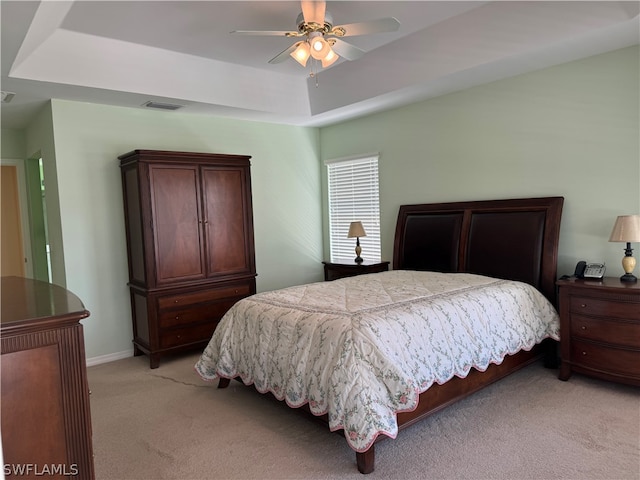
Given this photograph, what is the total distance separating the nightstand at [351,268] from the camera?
494cm

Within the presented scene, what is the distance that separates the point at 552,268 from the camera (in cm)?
368

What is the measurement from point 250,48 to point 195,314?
2655mm

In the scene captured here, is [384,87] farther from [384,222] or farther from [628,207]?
[628,207]

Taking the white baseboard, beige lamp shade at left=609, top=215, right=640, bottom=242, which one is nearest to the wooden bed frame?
beige lamp shade at left=609, top=215, right=640, bottom=242

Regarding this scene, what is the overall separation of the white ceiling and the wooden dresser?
196 cm

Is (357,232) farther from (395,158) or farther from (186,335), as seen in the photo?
(186,335)

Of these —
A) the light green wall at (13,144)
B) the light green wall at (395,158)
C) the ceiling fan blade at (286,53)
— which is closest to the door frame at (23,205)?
the light green wall at (13,144)

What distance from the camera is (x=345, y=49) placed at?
3.02 m

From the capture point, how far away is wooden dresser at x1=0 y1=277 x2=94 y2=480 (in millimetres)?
1355

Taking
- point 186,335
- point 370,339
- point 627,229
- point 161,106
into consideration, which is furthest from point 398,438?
point 161,106

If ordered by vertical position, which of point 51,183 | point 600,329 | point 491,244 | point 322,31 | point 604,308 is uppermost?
point 322,31

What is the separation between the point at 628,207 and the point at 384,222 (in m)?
2.57

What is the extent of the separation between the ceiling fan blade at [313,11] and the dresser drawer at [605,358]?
9.99ft

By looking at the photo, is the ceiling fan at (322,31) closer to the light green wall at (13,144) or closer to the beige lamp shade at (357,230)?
the beige lamp shade at (357,230)
